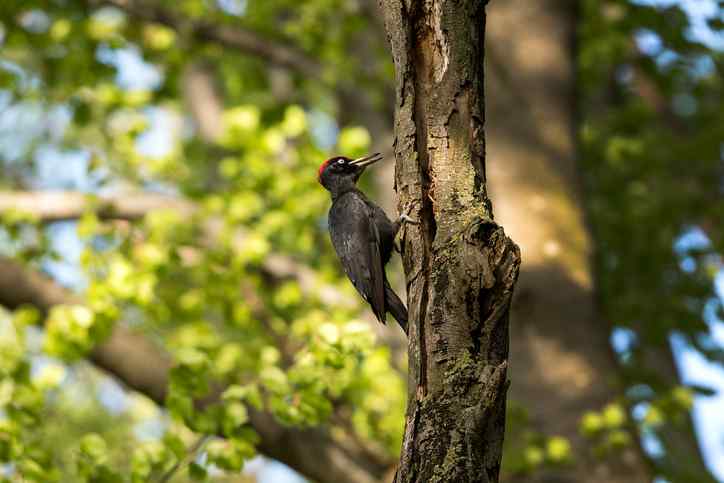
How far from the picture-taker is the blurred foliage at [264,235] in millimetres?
4270

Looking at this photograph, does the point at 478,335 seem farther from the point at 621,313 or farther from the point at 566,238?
the point at 621,313

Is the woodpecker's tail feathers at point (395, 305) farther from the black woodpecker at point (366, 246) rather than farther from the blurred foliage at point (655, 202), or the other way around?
the blurred foliage at point (655, 202)

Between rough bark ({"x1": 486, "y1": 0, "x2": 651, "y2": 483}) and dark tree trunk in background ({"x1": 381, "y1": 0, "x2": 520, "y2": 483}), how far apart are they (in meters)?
3.46

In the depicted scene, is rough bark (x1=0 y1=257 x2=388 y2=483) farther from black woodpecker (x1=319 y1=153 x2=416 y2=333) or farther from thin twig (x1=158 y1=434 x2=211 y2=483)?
black woodpecker (x1=319 y1=153 x2=416 y2=333)

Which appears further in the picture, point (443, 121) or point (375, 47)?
point (375, 47)

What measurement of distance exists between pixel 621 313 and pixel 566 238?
222 centimetres

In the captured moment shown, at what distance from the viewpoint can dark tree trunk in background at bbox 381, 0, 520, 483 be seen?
8.31ft

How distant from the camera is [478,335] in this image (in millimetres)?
2611

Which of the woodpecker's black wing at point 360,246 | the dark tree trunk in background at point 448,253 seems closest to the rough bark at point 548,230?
the woodpecker's black wing at point 360,246

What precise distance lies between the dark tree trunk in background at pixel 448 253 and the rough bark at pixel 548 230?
346 centimetres

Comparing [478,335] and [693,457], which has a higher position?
[693,457]

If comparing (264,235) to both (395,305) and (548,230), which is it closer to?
(548,230)

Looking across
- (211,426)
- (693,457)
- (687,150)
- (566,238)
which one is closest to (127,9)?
(566,238)

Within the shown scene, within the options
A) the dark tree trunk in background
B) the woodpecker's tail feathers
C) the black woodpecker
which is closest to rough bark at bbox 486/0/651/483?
the black woodpecker
